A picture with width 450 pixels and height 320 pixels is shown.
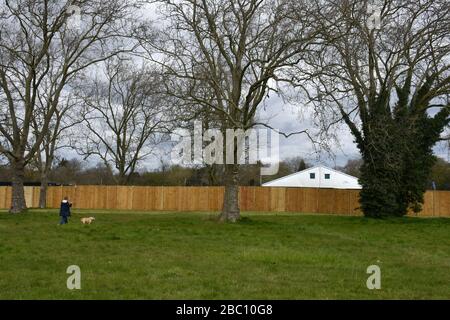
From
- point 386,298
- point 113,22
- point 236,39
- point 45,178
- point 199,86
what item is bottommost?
point 386,298

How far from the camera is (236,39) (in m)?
27.2

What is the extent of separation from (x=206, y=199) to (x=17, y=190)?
841 inches

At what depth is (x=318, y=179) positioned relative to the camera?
8394 centimetres

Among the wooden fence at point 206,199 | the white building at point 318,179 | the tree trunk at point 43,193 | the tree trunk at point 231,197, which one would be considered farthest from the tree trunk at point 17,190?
the white building at point 318,179

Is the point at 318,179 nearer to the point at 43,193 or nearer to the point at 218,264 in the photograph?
the point at 43,193

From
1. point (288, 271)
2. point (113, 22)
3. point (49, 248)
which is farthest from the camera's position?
point (113, 22)

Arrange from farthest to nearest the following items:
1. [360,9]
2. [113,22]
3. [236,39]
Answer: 1. [113,22]
2. [236,39]
3. [360,9]

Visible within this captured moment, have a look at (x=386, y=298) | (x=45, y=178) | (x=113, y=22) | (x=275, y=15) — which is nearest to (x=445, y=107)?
(x=275, y=15)

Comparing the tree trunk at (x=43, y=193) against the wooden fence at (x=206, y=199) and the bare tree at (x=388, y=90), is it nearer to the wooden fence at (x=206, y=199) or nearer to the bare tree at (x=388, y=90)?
the wooden fence at (x=206, y=199)

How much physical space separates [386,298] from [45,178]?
1907 inches

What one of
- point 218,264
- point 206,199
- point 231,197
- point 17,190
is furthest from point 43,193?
point 218,264

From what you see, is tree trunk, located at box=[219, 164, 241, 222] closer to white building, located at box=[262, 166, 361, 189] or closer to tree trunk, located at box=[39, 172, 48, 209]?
tree trunk, located at box=[39, 172, 48, 209]

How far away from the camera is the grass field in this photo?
9023 mm

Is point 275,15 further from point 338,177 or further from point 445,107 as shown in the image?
point 338,177
